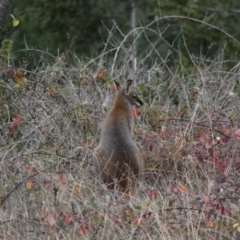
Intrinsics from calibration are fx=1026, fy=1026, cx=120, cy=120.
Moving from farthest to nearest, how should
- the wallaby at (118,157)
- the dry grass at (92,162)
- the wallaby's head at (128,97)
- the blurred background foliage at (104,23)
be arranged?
the blurred background foliage at (104,23), the wallaby's head at (128,97), the wallaby at (118,157), the dry grass at (92,162)

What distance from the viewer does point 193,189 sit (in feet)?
26.5

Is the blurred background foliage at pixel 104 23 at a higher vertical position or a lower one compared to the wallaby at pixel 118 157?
lower

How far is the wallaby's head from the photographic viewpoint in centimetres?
960

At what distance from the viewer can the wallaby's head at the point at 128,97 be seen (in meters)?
9.60

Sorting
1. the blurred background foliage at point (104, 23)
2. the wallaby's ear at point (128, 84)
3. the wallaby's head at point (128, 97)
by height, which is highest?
the wallaby's ear at point (128, 84)

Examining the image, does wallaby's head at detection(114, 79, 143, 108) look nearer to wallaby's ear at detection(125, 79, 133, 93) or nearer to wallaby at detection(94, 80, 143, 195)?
wallaby's ear at detection(125, 79, 133, 93)

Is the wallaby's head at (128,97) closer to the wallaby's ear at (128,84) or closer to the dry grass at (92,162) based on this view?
the wallaby's ear at (128,84)

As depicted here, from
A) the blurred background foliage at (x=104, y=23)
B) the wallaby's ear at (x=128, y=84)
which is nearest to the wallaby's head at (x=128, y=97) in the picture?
the wallaby's ear at (x=128, y=84)

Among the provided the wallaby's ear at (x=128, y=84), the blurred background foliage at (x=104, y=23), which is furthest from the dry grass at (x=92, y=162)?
the blurred background foliage at (x=104, y=23)

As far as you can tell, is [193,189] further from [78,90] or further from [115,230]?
[78,90]

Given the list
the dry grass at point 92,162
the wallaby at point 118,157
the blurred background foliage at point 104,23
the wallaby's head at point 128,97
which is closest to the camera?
the dry grass at point 92,162

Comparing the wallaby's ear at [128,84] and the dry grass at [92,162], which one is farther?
the wallaby's ear at [128,84]

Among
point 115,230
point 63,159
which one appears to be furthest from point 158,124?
point 115,230

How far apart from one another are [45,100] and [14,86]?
1.29 ft
